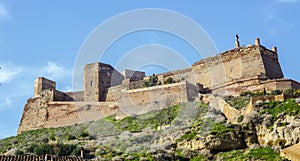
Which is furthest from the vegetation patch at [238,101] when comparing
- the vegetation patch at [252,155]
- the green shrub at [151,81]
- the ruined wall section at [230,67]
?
the green shrub at [151,81]

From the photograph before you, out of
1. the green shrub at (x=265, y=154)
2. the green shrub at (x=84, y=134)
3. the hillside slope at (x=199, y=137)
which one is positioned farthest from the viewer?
the green shrub at (x=84, y=134)

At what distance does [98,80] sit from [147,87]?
875 cm

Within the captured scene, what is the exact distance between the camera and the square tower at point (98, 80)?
55781mm

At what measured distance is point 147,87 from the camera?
4969cm

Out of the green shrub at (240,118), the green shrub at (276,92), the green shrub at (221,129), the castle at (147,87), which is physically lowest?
the green shrub at (221,129)

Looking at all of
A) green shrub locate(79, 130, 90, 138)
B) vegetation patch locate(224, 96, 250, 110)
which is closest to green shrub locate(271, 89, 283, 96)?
vegetation patch locate(224, 96, 250, 110)

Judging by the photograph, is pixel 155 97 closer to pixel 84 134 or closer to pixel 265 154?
pixel 84 134

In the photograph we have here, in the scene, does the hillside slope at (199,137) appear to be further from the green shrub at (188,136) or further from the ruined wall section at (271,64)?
the ruined wall section at (271,64)

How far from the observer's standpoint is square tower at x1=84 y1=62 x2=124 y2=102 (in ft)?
183

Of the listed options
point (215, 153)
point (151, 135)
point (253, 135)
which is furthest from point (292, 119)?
point (151, 135)

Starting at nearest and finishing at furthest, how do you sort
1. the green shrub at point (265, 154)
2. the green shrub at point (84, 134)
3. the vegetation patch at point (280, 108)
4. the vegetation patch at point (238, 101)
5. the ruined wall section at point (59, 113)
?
the green shrub at point (265, 154) < the vegetation patch at point (280, 108) < the vegetation patch at point (238, 101) < the green shrub at point (84, 134) < the ruined wall section at point (59, 113)

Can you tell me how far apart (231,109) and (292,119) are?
673 cm

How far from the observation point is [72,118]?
51.7 meters

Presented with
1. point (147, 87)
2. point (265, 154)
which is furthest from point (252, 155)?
point (147, 87)
